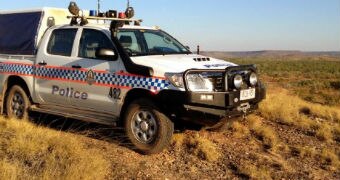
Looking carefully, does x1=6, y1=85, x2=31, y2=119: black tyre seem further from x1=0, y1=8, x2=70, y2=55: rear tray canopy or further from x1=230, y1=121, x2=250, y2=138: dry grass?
x1=230, y1=121, x2=250, y2=138: dry grass

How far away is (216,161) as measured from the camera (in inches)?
248

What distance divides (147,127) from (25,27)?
3612 millimetres

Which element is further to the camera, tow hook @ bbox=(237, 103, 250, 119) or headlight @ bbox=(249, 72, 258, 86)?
headlight @ bbox=(249, 72, 258, 86)

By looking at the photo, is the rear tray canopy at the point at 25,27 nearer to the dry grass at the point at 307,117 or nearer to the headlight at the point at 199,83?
the headlight at the point at 199,83

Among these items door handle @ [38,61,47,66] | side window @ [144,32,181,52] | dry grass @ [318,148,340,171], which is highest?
side window @ [144,32,181,52]

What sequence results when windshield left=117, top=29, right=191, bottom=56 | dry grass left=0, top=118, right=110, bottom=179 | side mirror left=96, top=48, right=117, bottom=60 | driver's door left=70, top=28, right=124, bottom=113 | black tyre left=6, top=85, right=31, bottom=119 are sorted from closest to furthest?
dry grass left=0, top=118, right=110, bottom=179 < side mirror left=96, top=48, right=117, bottom=60 < driver's door left=70, top=28, right=124, bottom=113 < windshield left=117, top=29, right=191, bottom=56 < black tyre left=6, top=85, right=31, bottom=119

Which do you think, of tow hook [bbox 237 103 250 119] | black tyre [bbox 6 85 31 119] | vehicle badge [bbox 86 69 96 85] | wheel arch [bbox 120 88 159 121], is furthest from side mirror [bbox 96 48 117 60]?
black tyre [bbox 6 85 31 119]

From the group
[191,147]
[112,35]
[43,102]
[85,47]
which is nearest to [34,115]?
[43,102]

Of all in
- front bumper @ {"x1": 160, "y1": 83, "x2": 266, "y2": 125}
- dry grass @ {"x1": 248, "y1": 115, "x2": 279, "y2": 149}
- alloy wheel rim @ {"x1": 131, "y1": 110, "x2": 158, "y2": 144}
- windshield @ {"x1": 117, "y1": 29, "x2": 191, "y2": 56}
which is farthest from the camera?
dry grass @ {"x1": 248, "y1": 115, "x2": 279, "y2": 149}

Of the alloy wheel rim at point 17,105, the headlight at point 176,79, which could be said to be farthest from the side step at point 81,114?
the headlight at point 176,79

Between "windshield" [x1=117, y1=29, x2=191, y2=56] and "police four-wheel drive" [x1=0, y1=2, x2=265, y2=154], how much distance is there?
20 mm

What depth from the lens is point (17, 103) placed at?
27.9ft

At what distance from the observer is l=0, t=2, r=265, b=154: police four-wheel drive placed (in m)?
6.06

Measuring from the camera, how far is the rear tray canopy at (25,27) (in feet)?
27.2
